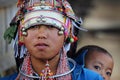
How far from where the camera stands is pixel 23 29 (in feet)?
14.0

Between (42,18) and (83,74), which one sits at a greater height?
(42,18)

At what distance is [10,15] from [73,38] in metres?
1.86

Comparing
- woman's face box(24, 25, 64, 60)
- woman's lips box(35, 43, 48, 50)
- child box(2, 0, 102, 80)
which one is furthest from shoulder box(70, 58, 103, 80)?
woman's lips box(35, 43, 48, 50)

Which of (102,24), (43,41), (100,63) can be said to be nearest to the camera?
(43,41)

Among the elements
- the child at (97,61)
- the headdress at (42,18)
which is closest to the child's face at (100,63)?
the child at (97,61)

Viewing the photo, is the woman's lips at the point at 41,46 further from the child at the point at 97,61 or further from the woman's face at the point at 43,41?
the child at the point at 97,61

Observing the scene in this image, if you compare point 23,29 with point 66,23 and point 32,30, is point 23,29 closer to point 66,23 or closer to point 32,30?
point 32,30

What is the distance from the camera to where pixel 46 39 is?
13.8 feet

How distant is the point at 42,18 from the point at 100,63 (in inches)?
38.6

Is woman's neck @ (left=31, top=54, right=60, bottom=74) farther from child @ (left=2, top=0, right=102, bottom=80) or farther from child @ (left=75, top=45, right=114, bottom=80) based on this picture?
child @ (left=75, top=45, right=114, bottom=80)

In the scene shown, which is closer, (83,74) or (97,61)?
(83,74)

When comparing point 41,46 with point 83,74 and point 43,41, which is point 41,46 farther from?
point 83,74

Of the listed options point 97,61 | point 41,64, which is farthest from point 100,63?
point 41,64

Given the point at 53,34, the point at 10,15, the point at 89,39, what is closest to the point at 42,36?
the point at 53,34
